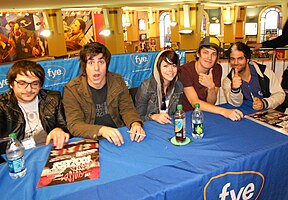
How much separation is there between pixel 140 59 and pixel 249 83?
1.23 metres

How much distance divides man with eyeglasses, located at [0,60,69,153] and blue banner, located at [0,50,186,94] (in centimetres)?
57

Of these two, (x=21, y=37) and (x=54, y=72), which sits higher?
(x=21, y=37)

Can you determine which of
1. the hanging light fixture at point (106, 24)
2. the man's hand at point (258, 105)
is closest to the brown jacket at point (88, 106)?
the man's hand at point (258, 105)

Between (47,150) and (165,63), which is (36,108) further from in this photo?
(165,63)

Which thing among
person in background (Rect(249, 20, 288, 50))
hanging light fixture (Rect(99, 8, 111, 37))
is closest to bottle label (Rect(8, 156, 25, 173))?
person in background (Rect(249, 20, 288, 50))

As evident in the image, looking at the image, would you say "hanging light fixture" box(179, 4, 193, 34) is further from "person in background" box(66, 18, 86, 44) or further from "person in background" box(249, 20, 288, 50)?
"person in background" box(249, 20, 288, 50)

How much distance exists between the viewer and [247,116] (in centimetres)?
190

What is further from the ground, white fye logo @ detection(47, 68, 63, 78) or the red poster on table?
white fye logo @ detection(47, 68, 63, 78)

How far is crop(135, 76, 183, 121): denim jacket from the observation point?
6.82ft

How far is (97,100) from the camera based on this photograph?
191 cm

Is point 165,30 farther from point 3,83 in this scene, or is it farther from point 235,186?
point 235,186

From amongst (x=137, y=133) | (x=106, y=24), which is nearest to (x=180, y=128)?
(x=137, y=133)

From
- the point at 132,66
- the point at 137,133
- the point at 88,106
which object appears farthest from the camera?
the point at 132,66

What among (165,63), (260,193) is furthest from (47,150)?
(260,193)
